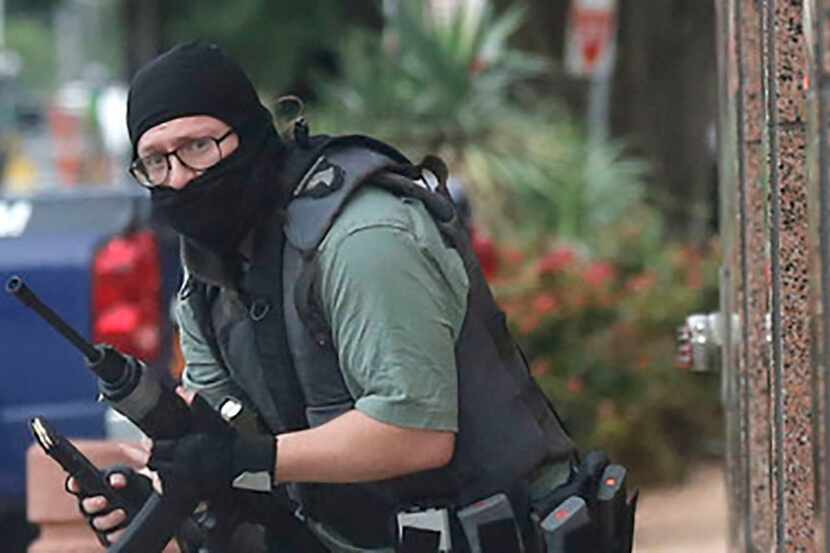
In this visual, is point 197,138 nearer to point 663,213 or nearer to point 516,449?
point 516,449

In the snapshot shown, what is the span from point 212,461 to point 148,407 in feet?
0.45

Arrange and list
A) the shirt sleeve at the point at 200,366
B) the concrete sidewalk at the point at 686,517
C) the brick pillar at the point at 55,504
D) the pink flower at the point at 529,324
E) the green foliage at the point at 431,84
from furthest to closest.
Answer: the green foliage at the point at 431,84 → the pink flower at the point at 529,324 → the concrete sidewalk at the point at 686,517 → the brick pillar at the point at 55,504 → the shirt sleeve at the point at 200,366

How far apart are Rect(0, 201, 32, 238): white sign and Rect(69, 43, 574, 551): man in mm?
3280

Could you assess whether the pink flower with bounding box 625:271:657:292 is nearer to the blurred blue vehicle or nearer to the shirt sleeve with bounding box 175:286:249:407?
the blurred blue vehicle

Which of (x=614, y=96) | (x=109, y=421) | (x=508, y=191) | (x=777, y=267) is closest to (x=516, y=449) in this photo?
(x=777, y=267)

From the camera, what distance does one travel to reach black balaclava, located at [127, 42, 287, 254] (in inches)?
145

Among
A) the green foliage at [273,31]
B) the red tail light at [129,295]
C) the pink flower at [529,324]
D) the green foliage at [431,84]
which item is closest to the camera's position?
the red tail light at [129,295]

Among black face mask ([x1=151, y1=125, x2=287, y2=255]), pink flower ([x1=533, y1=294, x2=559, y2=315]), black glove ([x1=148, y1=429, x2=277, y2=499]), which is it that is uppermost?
black face mask ([x1=151, y1=125, x2=287, y2=255])

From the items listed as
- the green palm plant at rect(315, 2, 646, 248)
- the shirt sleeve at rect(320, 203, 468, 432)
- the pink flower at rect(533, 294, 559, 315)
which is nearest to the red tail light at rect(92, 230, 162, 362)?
the pink flower at rect(533, 294, 559, 315)

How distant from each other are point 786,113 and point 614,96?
12.3m

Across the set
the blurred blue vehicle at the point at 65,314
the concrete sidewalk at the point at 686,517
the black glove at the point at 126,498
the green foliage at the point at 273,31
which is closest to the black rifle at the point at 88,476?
the black glove at the point at 126,498

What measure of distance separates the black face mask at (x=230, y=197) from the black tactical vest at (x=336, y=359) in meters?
0.04

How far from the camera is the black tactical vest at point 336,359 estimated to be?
3652 millimetres

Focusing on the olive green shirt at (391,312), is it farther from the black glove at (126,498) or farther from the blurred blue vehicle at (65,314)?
the blurred blue vehicle at (65,314)
